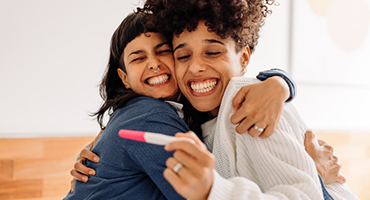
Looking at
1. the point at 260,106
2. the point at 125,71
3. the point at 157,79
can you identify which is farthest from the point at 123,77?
the point at 260,106

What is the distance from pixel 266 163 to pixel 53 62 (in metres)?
1.35

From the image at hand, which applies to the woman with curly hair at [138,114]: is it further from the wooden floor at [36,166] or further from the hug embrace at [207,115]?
the wooden floor at [36,166]

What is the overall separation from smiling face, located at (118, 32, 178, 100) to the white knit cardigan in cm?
29

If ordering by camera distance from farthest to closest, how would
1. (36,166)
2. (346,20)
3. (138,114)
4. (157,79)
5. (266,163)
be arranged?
(346,20)
(36,166)
(157,79)
(138,114)
(266,163)

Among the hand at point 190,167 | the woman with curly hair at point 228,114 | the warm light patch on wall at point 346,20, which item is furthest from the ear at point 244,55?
the warm light patch on wall at point 346,20

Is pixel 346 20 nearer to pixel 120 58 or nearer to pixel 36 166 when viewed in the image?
pixel 120 58

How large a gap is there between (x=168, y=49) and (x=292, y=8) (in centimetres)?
177

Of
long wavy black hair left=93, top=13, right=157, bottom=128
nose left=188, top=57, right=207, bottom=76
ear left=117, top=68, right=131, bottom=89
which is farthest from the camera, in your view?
ear left=117, top=68, right=131, bottom=89

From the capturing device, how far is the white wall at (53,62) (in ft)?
5.42

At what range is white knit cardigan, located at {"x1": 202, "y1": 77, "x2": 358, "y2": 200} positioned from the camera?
691 millimetres

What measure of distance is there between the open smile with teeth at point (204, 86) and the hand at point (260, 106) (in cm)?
18

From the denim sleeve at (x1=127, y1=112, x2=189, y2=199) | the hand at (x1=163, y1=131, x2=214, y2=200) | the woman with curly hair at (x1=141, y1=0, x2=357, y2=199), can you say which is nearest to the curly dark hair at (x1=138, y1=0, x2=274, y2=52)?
the woman with curly hair at (x1=141, y1=0, x2=357, y2=199)

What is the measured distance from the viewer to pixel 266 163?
33.8 inches

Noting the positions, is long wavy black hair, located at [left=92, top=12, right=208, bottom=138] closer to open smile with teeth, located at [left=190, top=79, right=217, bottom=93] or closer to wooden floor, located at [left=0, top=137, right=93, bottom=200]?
open smile with teeth, located at [left=190, top=79, right=217, bottom=93]
